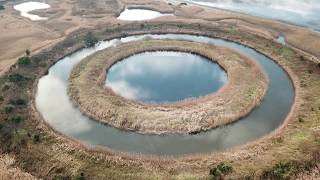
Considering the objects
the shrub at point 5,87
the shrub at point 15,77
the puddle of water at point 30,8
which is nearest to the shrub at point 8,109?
the shrub at point 5,87

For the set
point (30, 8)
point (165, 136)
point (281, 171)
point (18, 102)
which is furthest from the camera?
point (30, 8)

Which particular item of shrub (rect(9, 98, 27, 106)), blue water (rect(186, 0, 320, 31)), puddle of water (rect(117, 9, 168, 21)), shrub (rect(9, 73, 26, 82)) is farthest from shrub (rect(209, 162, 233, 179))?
puddle of water (rect(117, 9, 168, 21))

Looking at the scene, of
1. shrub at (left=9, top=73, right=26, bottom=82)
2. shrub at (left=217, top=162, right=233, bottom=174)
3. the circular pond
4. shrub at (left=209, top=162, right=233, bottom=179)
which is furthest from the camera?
shrub at (left=9, top=73, right=26, bottom=82)

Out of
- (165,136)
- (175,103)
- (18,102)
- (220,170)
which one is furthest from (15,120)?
(220,170)

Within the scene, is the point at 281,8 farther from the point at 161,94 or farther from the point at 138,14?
the point at 161,94

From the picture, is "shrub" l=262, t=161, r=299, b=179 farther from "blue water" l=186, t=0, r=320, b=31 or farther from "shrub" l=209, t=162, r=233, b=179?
"blue water" l=186, t=0, r=320, b=31

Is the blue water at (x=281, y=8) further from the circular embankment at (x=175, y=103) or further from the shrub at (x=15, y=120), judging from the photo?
the shrub at (x=15, y=120)
